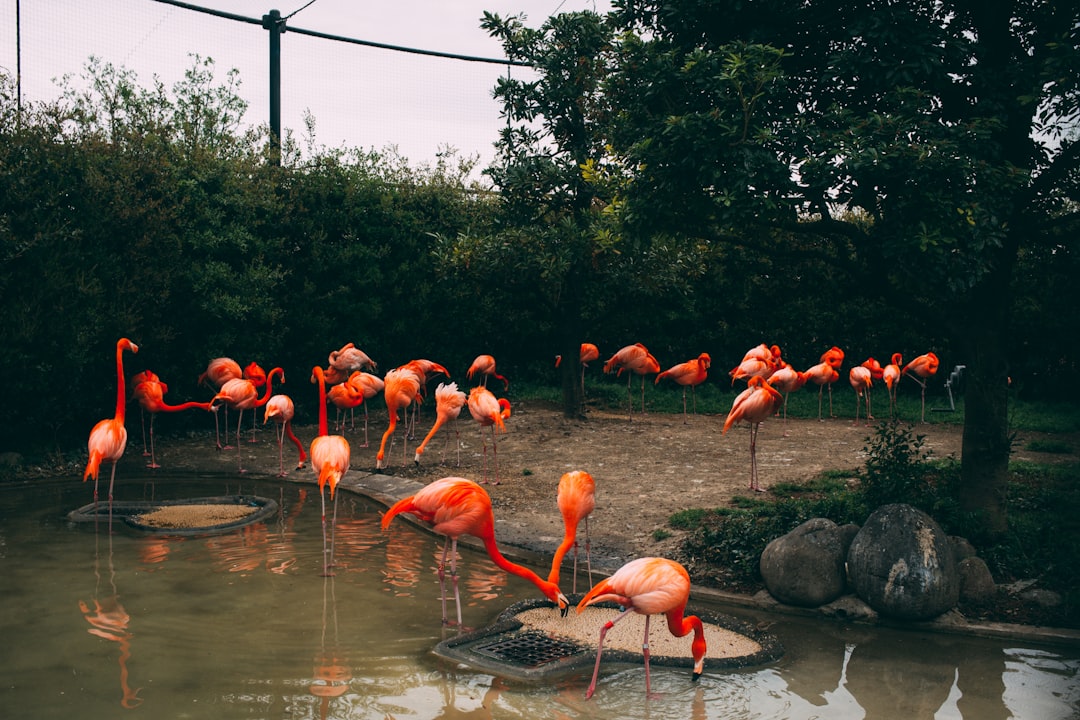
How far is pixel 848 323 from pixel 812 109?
9185mm

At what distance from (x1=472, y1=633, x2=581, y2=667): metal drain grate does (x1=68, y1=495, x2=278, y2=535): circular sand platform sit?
3507mm

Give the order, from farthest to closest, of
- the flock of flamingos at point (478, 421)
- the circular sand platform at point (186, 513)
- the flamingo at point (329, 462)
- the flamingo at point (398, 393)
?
the flamingo at point (398, 393)
the circular sand platform at point (186, 513)
the flamingo at point (329, 462)
the flock of flamingos at point (478, 421)

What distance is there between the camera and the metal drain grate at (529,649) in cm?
515

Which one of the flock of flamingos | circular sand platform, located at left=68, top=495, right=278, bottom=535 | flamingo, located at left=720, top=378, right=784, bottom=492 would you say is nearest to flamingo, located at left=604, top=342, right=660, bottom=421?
the flock of flamingos

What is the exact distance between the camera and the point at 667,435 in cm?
1255

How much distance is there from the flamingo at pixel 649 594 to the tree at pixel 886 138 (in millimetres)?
2626

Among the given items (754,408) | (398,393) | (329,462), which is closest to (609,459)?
(754,408)

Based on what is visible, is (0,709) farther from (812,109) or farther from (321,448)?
(812,109)

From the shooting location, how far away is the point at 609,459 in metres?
10.9

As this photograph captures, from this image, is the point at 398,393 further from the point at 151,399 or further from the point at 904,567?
the point at 904,567

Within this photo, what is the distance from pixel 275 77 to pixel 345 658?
11749 mm

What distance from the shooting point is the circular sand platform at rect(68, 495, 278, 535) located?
786 centimetres

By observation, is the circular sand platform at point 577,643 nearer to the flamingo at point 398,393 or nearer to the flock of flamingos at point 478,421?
the flock of flamingos at point 478,421

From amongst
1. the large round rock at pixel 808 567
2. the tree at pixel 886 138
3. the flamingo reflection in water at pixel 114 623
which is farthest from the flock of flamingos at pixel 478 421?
the tree at pixel 886 138
